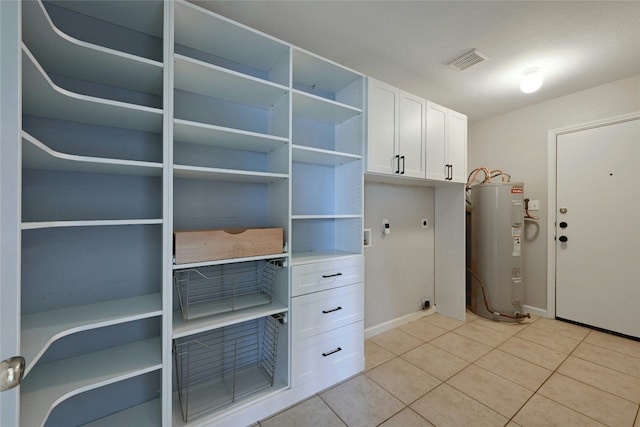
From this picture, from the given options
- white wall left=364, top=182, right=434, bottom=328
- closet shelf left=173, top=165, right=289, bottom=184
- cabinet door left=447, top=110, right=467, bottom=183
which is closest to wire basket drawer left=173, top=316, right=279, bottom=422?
closet shelf left=173, top=165, right=289, bottom=184

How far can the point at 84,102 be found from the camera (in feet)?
3.61

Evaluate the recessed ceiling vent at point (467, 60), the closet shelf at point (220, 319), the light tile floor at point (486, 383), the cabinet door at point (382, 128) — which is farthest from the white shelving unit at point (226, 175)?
the recessed ceiling vent at point (467, 60)

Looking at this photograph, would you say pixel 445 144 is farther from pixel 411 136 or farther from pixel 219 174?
pixel 219 174

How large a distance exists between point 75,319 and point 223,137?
114cm

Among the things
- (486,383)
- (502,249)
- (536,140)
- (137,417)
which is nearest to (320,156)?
(137,417)

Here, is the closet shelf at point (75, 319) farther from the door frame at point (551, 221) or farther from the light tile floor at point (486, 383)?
the door frame at point (551, 221)

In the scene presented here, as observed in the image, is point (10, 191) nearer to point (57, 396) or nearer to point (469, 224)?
point (57, 396)

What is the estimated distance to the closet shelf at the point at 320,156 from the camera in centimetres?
179

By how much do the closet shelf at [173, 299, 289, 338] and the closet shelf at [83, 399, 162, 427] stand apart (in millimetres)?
508

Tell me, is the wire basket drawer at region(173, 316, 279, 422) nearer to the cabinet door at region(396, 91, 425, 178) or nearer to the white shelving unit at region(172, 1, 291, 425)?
the white shelving unit at region(172, 1, 291, 425)

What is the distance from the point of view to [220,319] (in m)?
1.46

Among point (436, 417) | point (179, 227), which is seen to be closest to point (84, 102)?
point (179, 227)

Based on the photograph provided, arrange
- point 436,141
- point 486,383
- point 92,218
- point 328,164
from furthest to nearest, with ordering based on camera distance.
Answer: point 436,141 < point 328,164 < point 486,383 < point 92,218

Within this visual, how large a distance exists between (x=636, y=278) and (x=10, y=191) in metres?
4.32
